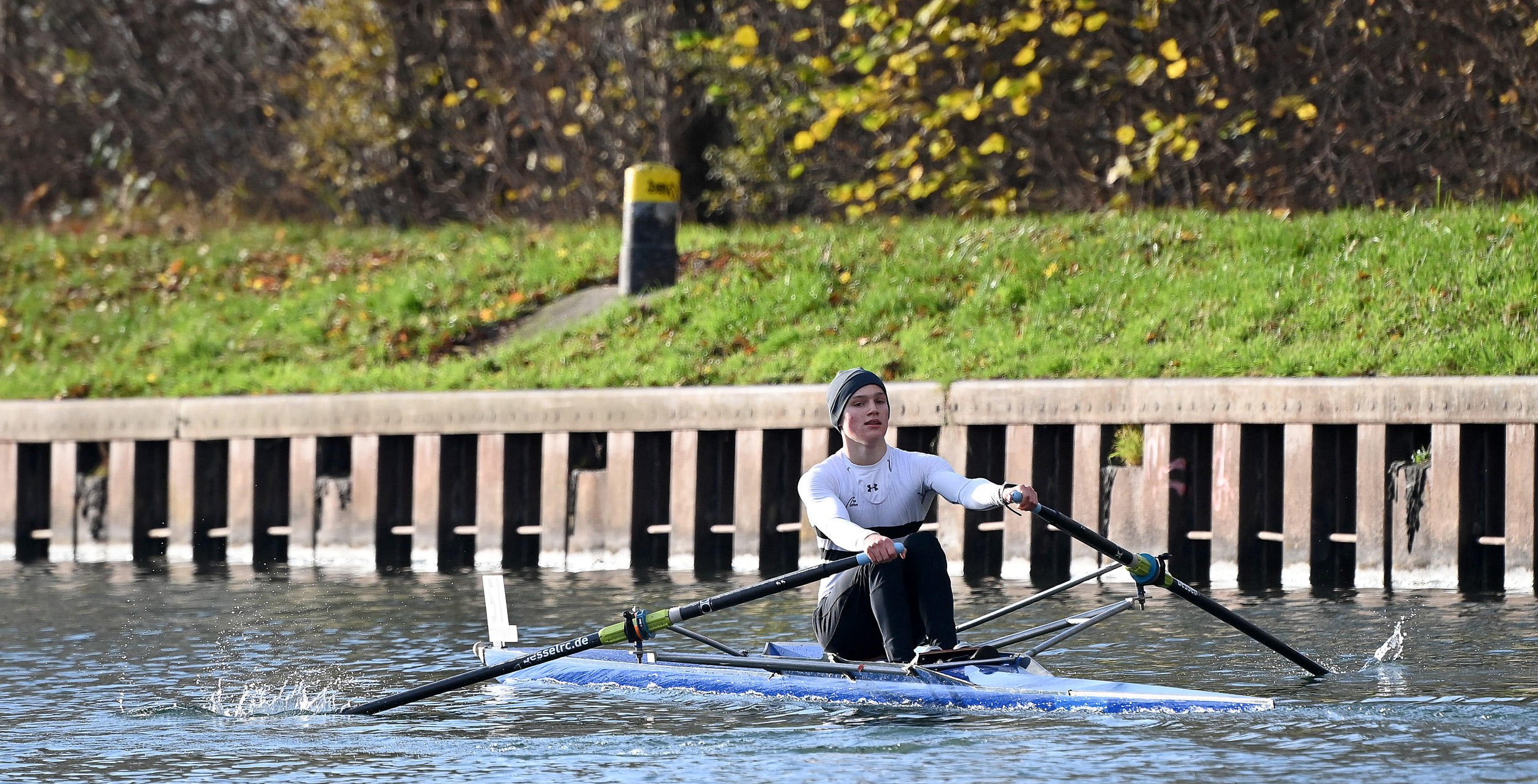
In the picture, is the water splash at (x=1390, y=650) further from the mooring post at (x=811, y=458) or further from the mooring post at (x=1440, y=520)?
the mooring post at (x=811, y=458)

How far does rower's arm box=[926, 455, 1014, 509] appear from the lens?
9.03 metres

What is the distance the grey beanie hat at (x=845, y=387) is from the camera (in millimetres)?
9094

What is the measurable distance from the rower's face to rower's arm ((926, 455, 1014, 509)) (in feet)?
1.11

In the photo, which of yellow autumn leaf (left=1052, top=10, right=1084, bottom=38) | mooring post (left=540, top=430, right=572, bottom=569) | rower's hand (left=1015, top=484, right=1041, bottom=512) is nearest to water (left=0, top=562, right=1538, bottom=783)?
rower's hand (left=1015, top=484, right=1041, bottom=512)

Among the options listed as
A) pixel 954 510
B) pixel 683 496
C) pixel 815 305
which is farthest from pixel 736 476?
pixel 815 305

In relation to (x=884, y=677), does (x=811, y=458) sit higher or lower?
higher

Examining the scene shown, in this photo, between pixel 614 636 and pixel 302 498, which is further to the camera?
pixel 302 498

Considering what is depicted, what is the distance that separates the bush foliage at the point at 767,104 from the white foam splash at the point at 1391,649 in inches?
333

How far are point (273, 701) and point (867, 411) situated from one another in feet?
10.4

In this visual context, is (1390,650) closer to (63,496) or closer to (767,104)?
(63,496)

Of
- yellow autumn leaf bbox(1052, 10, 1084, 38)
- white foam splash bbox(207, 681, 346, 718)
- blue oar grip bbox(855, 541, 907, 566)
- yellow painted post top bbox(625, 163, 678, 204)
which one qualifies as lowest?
white foam splash bbox(207, 681, 346, 718)

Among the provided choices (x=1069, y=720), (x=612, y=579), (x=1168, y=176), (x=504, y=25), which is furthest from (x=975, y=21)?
(x=1069, y=720)

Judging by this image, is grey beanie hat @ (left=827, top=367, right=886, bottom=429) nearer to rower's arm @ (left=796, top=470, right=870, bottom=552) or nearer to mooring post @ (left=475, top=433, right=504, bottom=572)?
rower's arm @ (left=796, top=470, right=870, bottom=552)

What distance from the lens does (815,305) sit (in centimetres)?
1638
